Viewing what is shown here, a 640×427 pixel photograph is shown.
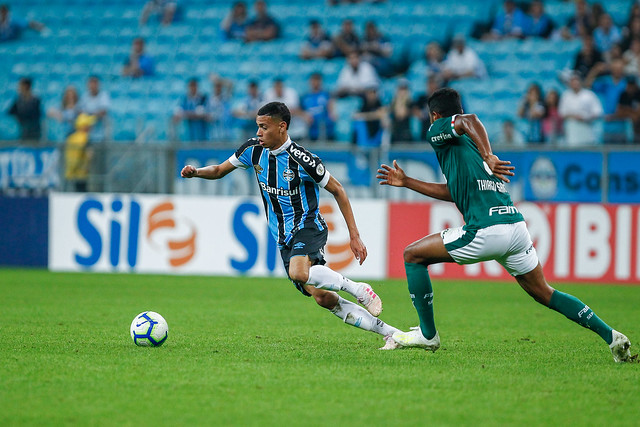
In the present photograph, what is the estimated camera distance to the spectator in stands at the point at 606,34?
1833 centimetres

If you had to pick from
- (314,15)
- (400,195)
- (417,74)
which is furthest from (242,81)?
(400,195)

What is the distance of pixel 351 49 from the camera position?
790 inches

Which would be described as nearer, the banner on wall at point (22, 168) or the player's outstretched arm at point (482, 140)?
the player's outstretched arm at point (482, 140)

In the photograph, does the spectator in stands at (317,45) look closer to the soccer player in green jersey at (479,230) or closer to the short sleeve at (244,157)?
the short sleeve at (244,157)

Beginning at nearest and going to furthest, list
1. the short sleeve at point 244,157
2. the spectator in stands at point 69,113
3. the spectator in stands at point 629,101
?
the short sleeve at point 244,157
the spectator in stands at point 629,101
the spectator in stands at point 69,113

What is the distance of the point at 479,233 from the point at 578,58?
12.2 m

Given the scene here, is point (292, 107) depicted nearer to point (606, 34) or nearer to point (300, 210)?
point (606, 34)

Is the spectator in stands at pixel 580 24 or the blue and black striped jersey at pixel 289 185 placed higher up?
the spectator in stands at pixel 580 24

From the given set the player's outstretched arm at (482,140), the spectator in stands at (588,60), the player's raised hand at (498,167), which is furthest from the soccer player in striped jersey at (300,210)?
the spectator in stands at (588,60)

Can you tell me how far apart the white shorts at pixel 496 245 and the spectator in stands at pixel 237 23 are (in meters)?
16.2

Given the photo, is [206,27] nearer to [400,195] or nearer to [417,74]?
[417,74]

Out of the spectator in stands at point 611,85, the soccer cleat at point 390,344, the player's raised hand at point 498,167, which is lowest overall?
the soccer cleat at point 390,344

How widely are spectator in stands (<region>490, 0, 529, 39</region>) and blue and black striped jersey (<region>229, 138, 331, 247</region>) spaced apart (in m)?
13.0

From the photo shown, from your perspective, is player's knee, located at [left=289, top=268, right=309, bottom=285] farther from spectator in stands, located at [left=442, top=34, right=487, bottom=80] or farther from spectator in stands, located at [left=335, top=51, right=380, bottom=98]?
spectator in stands, located at [left=442, top=34, right=487, bottom=80]
